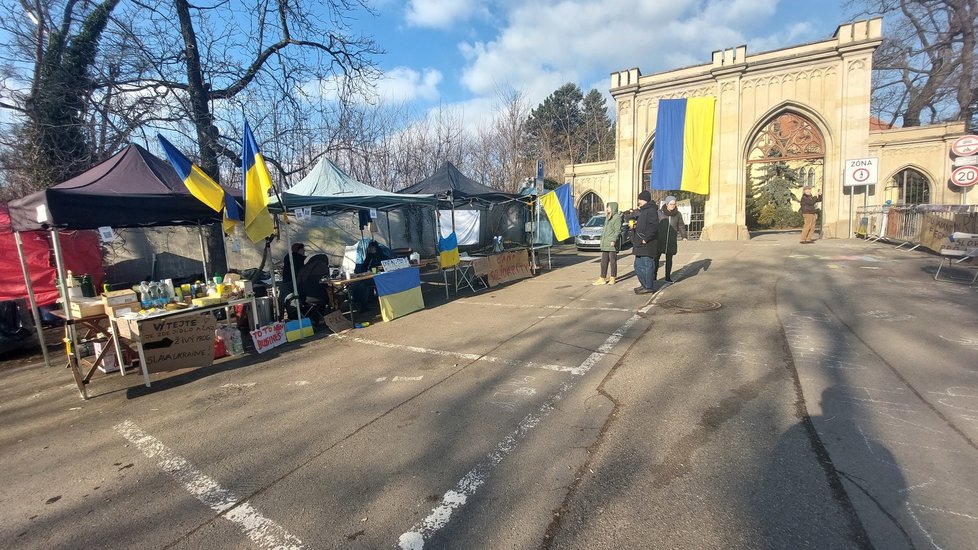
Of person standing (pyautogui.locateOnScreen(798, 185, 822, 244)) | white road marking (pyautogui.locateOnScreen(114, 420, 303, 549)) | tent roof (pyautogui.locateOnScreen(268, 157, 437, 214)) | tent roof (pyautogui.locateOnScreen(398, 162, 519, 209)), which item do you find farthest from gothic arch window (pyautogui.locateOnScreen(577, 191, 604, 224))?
white road marking (pyautogui.locateOnScreen(114, 420, 303, 549))

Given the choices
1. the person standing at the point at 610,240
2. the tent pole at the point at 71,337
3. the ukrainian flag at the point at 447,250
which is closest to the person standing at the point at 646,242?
the person standing at the point at 610,240

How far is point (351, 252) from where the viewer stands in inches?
367

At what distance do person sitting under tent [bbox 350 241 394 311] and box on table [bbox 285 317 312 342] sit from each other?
1.25 meters

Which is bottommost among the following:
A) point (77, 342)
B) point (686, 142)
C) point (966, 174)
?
point (77, 342)

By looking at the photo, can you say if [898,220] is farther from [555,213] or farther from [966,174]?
[555,213]

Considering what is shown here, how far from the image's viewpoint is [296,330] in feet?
25.1

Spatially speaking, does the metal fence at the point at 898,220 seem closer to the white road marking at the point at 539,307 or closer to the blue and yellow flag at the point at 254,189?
the white road marking at the point at 539,307

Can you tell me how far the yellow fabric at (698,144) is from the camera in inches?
871

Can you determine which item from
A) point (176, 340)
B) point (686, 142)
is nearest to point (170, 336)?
point (176, 340)

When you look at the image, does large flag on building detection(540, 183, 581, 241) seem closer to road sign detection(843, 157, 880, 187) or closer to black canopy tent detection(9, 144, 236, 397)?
black canopy tent detection(9, 144, 236, 397)

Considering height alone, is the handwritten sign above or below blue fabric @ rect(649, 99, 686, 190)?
below

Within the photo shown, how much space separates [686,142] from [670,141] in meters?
0.77

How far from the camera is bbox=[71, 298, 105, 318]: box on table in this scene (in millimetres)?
5656

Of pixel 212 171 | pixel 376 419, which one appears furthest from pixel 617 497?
pixel 212 171
